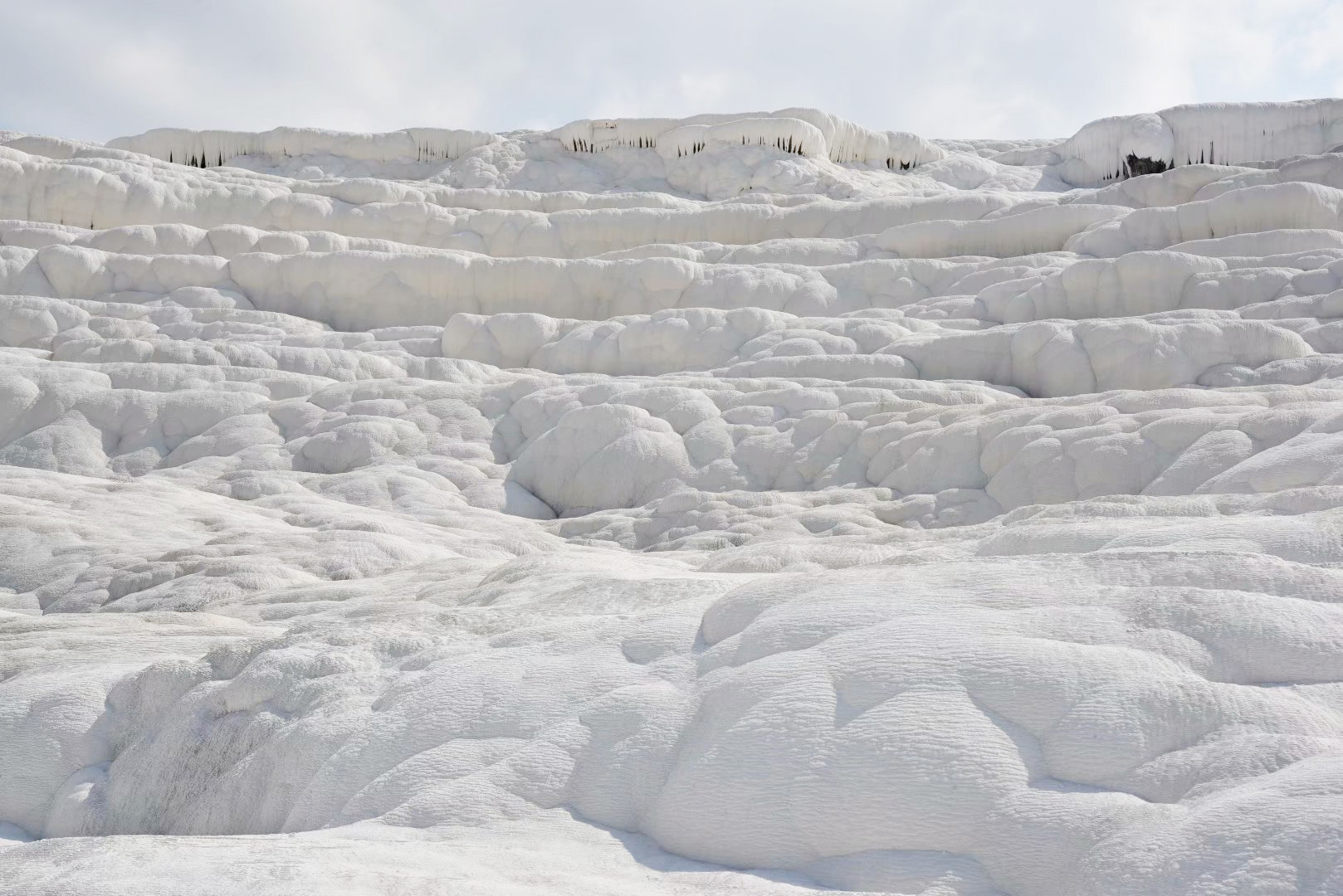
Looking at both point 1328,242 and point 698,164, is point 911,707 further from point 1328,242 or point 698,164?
point 698,164

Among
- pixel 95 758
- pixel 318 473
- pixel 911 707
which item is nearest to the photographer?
pixel 911 707

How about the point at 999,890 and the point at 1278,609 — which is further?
the point at 1278,609

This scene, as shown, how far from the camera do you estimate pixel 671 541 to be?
7438mm

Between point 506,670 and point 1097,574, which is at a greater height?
point 1097,574

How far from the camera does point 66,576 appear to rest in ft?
19.6

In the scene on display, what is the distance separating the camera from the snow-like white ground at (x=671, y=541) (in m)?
2.30

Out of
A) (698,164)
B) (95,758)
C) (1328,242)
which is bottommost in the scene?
(95,758)

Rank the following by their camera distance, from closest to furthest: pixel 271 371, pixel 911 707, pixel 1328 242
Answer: pixel 911 707 < pixel 271 371 < pixel 1328 242

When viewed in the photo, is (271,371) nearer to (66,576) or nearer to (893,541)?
(66,576)

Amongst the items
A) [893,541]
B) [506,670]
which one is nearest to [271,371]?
[893,541]

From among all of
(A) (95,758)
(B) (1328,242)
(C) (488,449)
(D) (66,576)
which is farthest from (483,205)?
(A) (95,758)

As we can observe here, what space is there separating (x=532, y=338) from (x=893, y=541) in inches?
304

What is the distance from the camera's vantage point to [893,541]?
5.88 meters

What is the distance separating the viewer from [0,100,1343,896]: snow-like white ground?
2.30m
